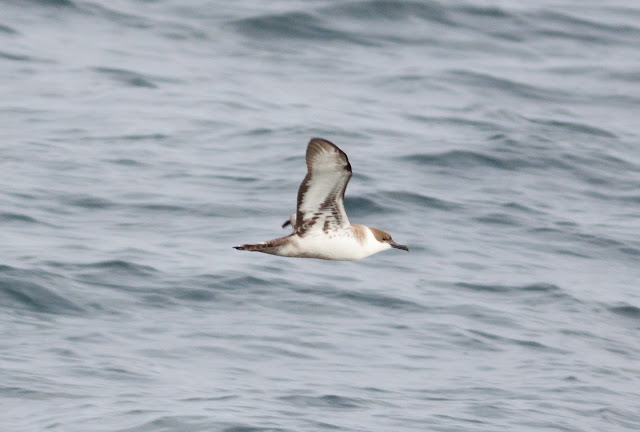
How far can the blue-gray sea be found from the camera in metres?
12.5

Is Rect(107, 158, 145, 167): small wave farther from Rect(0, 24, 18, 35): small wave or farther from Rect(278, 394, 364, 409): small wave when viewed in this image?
Rect(0, 24, 18, 35): small wave

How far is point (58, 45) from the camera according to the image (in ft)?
Answer: 80.6

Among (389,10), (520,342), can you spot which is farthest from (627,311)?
(389,10)

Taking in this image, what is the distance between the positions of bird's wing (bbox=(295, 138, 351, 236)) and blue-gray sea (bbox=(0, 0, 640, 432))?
2098mm

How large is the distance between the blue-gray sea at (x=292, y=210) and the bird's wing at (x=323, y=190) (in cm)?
210

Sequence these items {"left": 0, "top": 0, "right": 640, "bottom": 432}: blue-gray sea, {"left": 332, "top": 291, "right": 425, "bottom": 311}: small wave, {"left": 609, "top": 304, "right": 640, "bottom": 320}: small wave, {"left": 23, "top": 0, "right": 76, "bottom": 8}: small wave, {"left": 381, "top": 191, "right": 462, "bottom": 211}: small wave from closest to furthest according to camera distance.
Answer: {"left": 0, "top": 0, "right": 640, "bottom": 432}: blue-gray sea < {"left": 332, "top": 291, "right": 425, "bottom": 311}: small wave < {"left": 609, "top": 304, "right": 640, "bottom": 320}: small wave < {"left": 381, "top": 191, "right": 462, "bottom": 211}: small wave < {"left": 23, "top": 0, "right": 76, "bottom": 8}: small wave

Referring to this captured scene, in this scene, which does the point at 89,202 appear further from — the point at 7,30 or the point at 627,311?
the point at 7,30

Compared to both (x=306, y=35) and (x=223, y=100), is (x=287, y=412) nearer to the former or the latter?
(x=223, y=100)

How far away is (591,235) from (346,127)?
17.3 ft

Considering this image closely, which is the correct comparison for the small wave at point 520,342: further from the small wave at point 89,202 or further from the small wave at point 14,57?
the small wave at point 14,57

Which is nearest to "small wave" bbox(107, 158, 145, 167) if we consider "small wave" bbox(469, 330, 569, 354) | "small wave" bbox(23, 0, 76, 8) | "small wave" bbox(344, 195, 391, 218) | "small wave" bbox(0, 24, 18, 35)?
"small wave" bbox(344, 195, 391, 218)

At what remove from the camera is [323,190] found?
1030cm

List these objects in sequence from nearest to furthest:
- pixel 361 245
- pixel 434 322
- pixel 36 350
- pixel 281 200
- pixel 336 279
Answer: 1. pixel 361 245
2. pixel 36 350
3. pixel 434 322
4. pixel 336 279
5. pixel 281 200

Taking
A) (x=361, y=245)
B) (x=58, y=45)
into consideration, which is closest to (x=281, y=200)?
(x=361, y=245)
